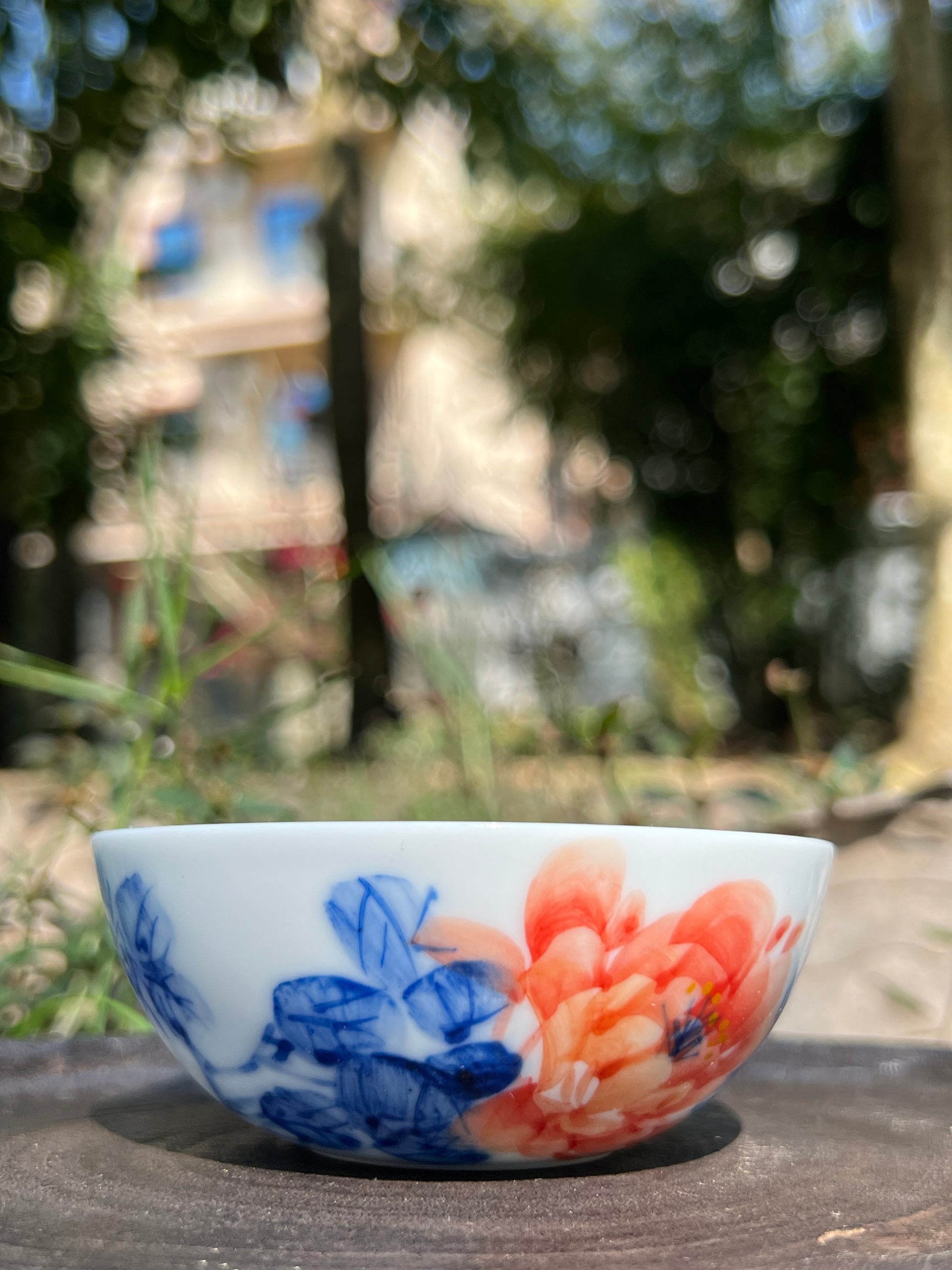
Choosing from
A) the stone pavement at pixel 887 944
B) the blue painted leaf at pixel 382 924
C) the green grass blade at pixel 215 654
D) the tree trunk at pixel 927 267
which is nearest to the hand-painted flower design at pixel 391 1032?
the blue painted leaf at pixel 382 924

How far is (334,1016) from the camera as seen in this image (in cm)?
38

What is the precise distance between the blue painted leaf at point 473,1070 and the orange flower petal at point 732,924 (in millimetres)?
64

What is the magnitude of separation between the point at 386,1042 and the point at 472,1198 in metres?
0.05

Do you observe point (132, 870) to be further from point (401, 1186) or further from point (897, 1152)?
point (897, 1152)

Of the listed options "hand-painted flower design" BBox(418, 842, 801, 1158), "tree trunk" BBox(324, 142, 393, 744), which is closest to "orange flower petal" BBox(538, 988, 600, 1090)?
"hand-painted flower design" BBox(418, 842, 801, 1158)

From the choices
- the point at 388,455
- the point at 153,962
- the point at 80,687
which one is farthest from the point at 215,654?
the point at 388,455

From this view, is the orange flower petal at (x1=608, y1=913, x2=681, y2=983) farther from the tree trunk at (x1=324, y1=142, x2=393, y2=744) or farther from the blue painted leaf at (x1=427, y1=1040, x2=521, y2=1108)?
the tree trunk at (x1=324, y1=142, x2=393, y2=744)

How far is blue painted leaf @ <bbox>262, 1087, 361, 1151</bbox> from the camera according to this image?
1.28ft

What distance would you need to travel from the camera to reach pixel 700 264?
5.46m

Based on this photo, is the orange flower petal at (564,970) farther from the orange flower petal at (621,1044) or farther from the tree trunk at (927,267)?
the tree trunk at (927,267)

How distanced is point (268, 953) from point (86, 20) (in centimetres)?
293

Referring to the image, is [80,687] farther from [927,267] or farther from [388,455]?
[388,455]

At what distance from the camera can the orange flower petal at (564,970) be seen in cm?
38

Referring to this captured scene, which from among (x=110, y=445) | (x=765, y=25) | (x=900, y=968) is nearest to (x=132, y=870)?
(x=900, y=968)
